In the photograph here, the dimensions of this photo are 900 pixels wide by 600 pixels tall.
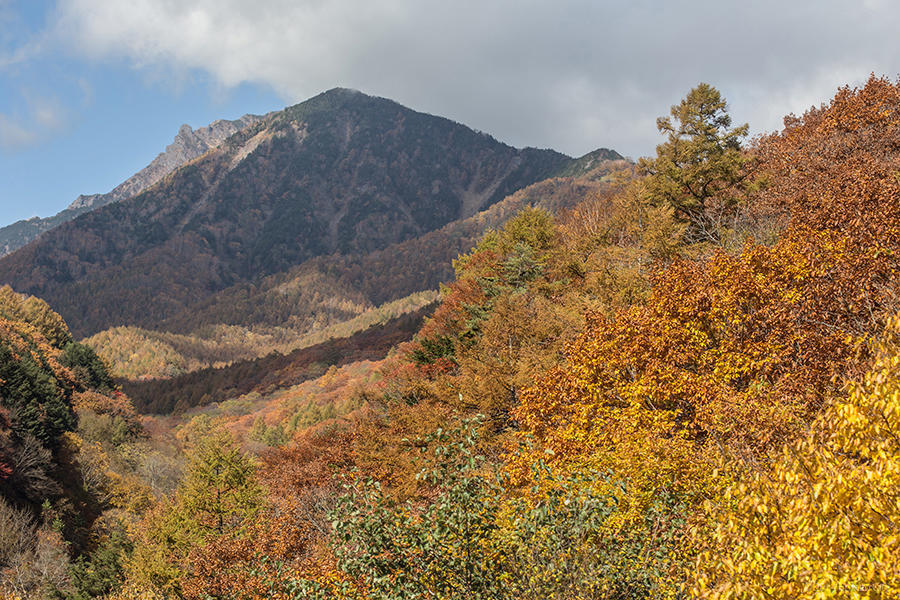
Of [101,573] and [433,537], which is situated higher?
[433,537]

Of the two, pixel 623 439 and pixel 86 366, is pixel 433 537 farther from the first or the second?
pixel 86 366

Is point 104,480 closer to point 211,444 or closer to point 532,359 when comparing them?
point 211,444

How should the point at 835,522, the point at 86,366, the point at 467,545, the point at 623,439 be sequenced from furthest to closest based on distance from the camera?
the point at 86,366
the point at 623,439
the point at 467,545
the point at 835,522

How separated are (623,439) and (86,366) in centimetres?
18074

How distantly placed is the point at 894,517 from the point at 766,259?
17923mm

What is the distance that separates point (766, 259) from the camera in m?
22.6

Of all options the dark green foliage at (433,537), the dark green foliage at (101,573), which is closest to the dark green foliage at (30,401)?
the dark green foliage at (101,573)

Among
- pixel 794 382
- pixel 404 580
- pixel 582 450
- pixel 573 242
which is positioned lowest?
pixel 582 450

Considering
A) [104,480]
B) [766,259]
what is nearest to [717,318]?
[766,259]

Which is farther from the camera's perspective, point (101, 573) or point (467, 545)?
point (101, 573)

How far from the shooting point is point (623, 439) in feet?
65.0

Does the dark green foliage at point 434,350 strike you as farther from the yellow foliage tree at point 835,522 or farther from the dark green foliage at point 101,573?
the yellow foliage tree at point 835,522

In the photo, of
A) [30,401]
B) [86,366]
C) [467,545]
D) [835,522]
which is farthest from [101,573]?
[86,366]

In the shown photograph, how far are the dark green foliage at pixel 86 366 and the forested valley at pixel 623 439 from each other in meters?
84.9
